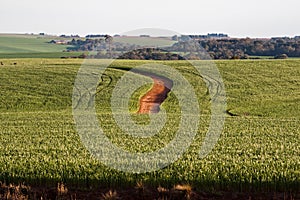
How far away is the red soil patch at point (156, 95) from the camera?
43466mm

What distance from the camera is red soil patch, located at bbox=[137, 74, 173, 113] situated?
43.5 meters

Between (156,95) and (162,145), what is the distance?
2866 centimetres

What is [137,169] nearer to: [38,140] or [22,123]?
[38,140]

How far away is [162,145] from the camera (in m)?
20.9

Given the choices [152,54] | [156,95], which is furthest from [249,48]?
[156,95]

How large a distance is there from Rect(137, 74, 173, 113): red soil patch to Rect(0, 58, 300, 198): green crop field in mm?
947

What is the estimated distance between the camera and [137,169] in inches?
602

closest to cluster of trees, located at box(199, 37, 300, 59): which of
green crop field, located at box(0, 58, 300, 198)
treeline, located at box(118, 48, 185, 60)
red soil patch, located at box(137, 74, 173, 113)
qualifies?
treeline, located at box(118, 48, 185, 60)

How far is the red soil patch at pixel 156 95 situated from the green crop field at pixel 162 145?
0.95 metres

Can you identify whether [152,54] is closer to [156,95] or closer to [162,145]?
[156,95]

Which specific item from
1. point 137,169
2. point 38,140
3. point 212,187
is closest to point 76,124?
point 38,140

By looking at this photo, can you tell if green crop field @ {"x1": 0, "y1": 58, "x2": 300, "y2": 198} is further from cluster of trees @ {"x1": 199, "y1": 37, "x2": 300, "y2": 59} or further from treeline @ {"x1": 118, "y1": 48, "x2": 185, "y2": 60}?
cluster of trees @ {"x1": 199, "y1": 37, "x2": 300, "y2": 59}

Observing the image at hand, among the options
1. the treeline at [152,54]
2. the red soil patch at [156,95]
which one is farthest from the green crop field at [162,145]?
the treeline at [152,54]

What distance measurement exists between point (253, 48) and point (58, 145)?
10015cm
